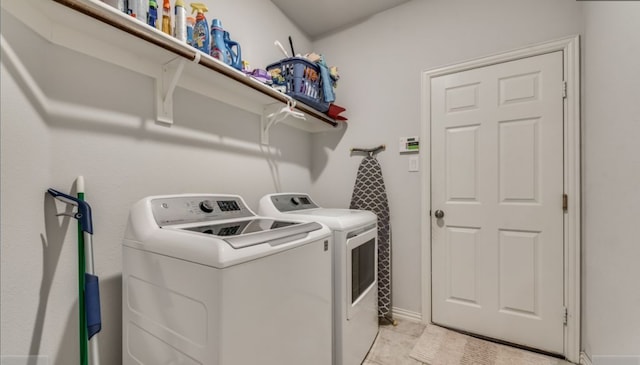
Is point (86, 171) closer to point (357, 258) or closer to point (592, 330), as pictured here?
point (357, 258)

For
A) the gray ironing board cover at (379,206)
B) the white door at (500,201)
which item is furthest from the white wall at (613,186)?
the gray ironing board cover at (379,206)

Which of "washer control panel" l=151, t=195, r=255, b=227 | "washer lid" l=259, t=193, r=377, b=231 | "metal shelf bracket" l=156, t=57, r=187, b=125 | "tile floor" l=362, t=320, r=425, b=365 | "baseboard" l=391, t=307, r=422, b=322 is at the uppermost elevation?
"metal shelf bracket" l=156, t=57, r=187, b=125

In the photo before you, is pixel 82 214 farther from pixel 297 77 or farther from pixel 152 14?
pixel 297 77

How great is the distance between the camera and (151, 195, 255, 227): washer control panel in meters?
1.14

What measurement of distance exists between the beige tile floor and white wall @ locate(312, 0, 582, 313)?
175 millimetres

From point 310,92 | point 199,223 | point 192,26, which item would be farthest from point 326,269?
point 192,26

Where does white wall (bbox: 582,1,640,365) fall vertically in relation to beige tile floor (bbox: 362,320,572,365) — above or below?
above

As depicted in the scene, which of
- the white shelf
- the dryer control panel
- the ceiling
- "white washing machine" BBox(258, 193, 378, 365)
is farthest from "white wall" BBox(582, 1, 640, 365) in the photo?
the ceiling

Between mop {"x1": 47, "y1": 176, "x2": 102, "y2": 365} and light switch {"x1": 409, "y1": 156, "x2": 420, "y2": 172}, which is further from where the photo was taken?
light switch {"x1": 409, "y1": 156, "x2": 420, "y2": 172}

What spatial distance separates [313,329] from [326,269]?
26 cm

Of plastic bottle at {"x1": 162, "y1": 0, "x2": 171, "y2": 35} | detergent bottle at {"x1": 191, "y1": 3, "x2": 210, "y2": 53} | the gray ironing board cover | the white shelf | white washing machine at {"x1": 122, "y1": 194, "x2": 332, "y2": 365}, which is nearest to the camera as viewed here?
white washing machine at {"x1": 122, "y1": 194, "x2": 332, "y2": 365}

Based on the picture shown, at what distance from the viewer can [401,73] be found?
2.22 meters

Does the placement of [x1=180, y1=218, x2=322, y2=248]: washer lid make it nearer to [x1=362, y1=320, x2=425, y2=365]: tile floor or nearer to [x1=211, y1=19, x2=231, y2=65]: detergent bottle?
[x1=211, y1=19, x2=231, y2=65]: detergent bottle

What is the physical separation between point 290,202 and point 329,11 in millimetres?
1726
